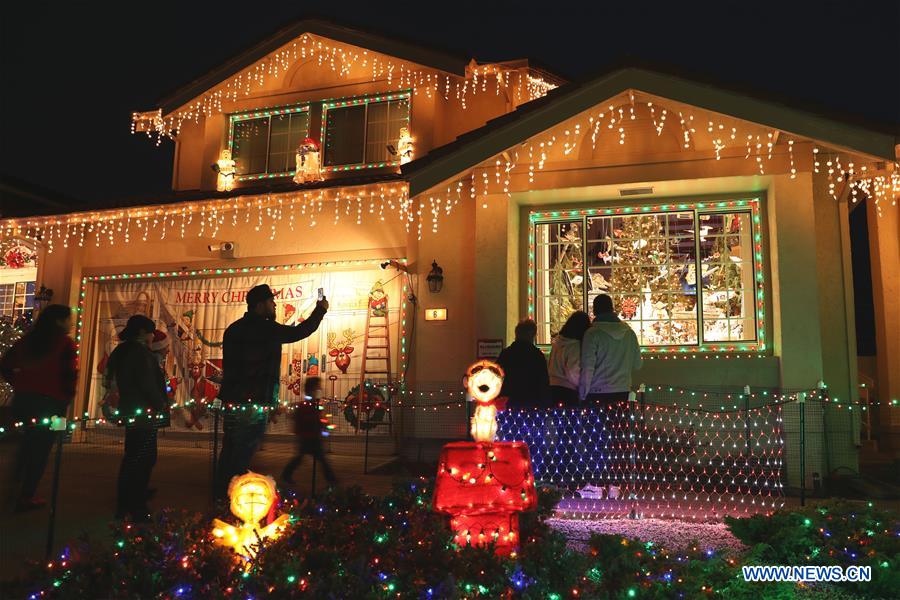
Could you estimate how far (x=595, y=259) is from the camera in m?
11.1

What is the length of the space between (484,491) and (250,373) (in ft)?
7.72

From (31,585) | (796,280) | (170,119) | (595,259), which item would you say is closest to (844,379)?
(796,280)

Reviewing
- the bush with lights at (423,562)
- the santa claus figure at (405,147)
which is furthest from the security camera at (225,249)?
the bush with lights at (423,562)

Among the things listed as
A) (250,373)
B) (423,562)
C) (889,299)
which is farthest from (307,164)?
(423,562)

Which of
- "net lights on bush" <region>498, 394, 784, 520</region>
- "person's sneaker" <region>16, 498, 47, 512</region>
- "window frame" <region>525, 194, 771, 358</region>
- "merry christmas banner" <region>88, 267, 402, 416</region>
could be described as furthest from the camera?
"merry christmas banner" <region>88, 267, 402, 416</region>

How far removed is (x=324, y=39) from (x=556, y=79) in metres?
4.44

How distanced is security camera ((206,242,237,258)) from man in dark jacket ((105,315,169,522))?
20.5 feet

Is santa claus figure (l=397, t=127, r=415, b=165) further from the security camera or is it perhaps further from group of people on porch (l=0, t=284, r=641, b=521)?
group of people on porch (l=0, t=284, r=641, b=521)

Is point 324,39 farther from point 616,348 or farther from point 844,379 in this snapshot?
point 844,379

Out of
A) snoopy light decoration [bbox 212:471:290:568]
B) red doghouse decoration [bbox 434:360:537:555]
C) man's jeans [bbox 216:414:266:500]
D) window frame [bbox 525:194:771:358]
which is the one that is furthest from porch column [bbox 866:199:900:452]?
snoopy light decoration [bbox 212:471:290:568]

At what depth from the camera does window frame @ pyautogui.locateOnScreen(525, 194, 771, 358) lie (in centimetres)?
1027

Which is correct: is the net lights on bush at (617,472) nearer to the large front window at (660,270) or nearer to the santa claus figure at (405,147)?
the large front window at (660,270)

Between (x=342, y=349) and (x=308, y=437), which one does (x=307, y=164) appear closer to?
(x=342, y=349)

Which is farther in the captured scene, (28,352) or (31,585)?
(28,352)
